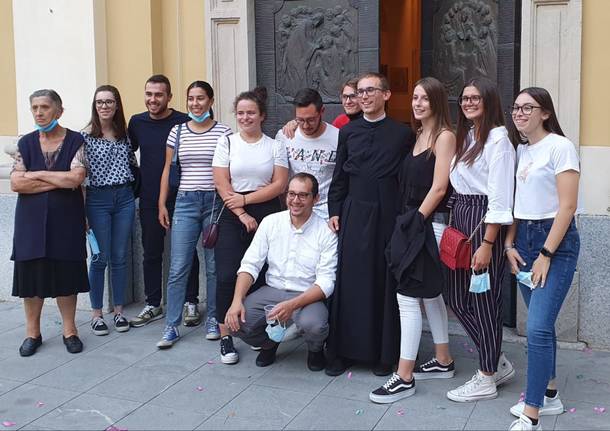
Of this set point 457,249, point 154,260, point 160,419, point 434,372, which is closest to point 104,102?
point 154,260

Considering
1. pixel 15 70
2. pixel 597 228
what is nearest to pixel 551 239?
pixel 597 228

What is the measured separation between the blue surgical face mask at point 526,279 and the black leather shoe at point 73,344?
3.08 metres

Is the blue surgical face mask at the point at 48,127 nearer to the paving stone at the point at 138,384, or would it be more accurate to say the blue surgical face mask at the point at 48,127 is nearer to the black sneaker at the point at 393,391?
the paving stone at the point at 138,384

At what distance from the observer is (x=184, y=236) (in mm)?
5777

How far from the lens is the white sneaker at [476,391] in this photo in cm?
462

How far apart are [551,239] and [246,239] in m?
2.20

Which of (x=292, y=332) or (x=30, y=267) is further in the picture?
(x=30, y=267)

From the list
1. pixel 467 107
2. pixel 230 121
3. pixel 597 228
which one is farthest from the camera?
pixel 230 121

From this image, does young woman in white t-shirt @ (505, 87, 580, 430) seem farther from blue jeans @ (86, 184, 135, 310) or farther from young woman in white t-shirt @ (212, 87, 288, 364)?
blue jeans @ (86, 184, 135, 310)

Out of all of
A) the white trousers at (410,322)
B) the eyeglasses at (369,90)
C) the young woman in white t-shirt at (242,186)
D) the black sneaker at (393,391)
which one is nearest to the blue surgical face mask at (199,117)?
the young woman in white t-shirt at (242,186)

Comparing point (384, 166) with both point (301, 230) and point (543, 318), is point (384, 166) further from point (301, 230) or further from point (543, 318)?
point (543, 318)

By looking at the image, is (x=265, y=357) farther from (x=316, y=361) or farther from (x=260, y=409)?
(x=260, y=409)

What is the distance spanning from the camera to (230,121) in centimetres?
668

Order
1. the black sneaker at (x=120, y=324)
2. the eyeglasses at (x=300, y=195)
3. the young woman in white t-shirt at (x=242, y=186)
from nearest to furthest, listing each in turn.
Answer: the eyeglasses at (x=300, y=195) → the young woman in white t-shirt at (x=242, y=186) → the black sneaker at (x=120, y=324)
